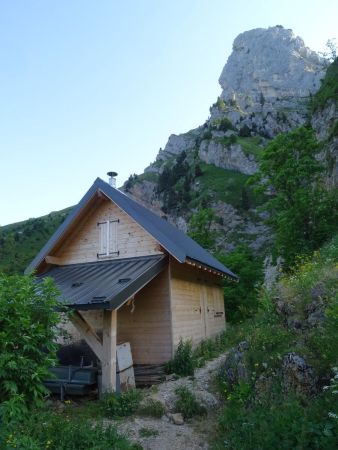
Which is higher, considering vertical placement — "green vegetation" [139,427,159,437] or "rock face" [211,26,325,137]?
"rock face" [211,26,325,137]

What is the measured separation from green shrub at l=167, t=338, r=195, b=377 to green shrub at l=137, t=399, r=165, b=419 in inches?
106

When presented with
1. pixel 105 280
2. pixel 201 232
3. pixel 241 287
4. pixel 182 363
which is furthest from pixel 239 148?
pixel 105 280

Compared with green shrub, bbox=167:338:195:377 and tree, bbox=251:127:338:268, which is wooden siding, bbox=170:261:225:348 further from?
tree, bbox=251:127:338:268

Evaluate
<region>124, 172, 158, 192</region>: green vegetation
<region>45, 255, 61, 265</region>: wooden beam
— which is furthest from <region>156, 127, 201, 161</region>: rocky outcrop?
<region>45, 255, 61, 265</region>: wooden beam

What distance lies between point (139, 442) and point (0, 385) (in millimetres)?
2770

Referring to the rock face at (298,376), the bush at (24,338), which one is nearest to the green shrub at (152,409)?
the bush at (24,338)

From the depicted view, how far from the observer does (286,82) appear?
5531 inches

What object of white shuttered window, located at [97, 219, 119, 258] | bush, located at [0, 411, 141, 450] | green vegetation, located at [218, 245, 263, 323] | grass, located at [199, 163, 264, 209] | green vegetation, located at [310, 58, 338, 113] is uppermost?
grass, located at [199, 163, 264, 209]

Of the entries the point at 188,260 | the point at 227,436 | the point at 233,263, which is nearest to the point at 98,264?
the point at 188,260

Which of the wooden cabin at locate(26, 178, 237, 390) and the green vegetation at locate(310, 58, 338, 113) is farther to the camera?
the green vegetation at locate(310, 58, 338, 113)

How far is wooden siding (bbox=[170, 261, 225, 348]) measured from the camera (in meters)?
13.0

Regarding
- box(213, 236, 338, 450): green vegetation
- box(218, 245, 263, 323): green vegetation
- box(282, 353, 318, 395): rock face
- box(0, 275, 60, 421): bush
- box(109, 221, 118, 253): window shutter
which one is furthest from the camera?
box(218, 245, 263, 323): green vegetation

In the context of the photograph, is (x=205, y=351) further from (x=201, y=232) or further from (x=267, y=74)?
(x=267, y=74)

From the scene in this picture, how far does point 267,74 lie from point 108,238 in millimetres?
150020
